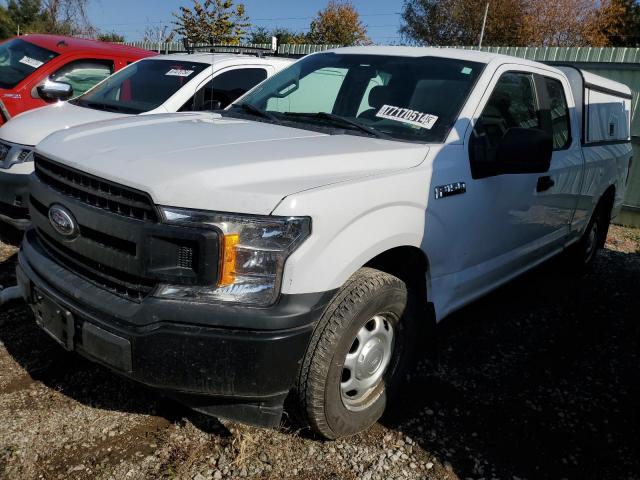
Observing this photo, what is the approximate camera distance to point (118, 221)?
6.96 ft

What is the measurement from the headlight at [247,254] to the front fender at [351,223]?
42mm

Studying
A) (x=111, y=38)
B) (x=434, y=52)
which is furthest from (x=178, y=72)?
(x=111, y=38)

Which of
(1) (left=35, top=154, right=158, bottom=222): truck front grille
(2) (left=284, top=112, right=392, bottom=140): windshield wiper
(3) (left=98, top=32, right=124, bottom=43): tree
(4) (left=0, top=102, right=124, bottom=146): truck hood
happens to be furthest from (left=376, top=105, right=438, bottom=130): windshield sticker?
(3) (left=98, top=32, right=124, bottom=43): tree

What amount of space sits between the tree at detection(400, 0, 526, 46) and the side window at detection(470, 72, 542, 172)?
104 feet

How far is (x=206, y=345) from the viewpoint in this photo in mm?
2018

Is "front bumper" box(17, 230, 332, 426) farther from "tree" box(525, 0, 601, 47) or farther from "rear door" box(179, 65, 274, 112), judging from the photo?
"tree" box(525, 0, 601, 47)

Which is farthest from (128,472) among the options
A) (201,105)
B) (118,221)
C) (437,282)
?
(201,105)

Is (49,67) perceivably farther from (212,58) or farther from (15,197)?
(15,197)

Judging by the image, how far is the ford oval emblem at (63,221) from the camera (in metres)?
2.33

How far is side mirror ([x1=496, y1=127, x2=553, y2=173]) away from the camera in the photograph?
290 centimetres

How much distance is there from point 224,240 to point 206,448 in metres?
1.10

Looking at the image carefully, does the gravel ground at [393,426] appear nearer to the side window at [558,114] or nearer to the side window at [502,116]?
the side window at [502,116]

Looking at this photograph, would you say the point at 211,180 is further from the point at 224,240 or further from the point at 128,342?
the point at 128,342

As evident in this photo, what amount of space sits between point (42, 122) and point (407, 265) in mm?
3604
